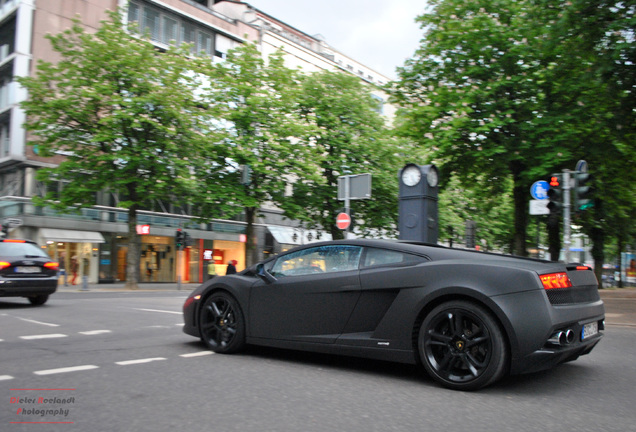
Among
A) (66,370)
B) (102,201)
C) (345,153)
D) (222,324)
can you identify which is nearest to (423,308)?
(222,324)

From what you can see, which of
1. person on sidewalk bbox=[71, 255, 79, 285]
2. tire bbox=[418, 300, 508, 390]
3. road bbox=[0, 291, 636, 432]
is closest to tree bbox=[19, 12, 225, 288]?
person on sidewalk bbox=[71, 255, 79, 285]

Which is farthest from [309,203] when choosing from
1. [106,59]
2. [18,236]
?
[18,236]

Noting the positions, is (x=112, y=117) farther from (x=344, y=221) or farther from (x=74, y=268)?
(x=344, y=221)

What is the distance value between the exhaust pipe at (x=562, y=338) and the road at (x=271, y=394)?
41cm

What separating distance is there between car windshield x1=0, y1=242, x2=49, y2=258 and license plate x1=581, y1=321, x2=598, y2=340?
11617mm

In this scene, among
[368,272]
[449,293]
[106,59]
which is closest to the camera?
[449,293]

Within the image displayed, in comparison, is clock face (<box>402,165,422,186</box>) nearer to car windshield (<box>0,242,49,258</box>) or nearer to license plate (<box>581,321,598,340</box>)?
license plate (<box>581,321,598,340</box>)

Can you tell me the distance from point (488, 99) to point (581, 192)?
27.5 ft

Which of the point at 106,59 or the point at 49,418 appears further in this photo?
the point at 106,59

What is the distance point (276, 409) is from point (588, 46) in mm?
12406

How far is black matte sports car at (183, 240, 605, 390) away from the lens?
14.5 feet

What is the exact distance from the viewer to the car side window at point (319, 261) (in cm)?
545

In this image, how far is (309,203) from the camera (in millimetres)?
29500

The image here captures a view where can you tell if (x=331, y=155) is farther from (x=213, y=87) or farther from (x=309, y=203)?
(x=213, y=87)
